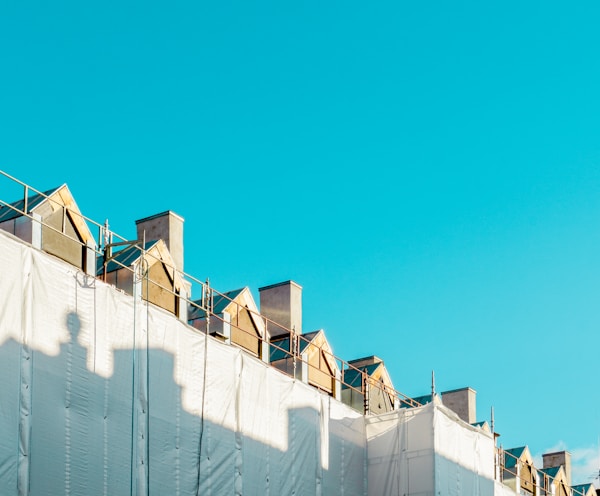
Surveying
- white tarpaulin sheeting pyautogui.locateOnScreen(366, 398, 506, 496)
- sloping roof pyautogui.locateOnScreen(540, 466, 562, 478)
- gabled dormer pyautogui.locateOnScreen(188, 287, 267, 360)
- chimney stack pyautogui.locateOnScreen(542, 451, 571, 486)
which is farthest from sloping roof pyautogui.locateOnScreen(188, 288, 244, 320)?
chimney stack pyautogui.locateOnScreen(542, 451, 571, 486)

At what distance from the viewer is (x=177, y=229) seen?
115 feet

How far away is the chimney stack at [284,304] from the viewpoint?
130ft

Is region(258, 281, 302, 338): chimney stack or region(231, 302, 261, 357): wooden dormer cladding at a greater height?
region(258, 281, 302, 338): chimney stack

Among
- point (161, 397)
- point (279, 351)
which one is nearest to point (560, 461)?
point (279, 351)

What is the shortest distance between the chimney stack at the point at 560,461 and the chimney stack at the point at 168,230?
28324mm

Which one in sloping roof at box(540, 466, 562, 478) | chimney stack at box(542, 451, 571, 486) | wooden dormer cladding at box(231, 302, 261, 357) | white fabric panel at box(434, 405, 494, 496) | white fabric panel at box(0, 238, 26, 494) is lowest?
white fabric panel at box(0, 238, 26, 494)

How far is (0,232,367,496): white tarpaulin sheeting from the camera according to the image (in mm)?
23484

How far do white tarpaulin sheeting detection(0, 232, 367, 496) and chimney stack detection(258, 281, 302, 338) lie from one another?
735 centimetres

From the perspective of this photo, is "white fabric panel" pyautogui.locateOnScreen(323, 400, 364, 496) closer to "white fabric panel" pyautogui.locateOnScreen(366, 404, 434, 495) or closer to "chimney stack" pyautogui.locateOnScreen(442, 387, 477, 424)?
"white fabric panel" pyautogui.locateOnScreen(366, 404, 434, 495)

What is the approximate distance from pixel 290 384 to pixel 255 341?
3.15 meters

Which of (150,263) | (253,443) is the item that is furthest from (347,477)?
(150,263)

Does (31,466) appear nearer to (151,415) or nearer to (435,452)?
(151,415)

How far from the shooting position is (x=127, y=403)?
2584 centimetres

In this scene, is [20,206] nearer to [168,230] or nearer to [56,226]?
[56,226]
